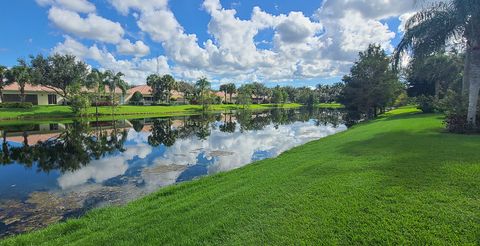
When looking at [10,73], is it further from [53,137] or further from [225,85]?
[225,85]

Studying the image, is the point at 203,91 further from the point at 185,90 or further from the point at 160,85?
the point at 185,90

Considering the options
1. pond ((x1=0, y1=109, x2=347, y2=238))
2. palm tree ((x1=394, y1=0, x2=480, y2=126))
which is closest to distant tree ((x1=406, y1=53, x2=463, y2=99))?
palm tree ((x1=394, y1=0, x2=480, y2=126))

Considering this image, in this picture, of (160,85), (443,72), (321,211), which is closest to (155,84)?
(160,85)

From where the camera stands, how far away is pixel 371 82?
4259cm

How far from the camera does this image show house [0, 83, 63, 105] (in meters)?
60.3

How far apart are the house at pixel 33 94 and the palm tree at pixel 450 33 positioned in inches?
2591

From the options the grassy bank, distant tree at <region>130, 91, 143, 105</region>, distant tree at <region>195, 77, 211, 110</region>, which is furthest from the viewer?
distant tree at <region>130, 91, 143, 105</region>

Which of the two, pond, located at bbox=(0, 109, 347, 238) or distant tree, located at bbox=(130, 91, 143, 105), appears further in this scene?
distant tree, located at bbox=(130, 91, 143, 105)

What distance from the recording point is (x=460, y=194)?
6.02 meters

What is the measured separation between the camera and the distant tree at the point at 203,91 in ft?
260

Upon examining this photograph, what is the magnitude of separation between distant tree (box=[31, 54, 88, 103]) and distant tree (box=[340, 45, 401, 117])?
51001mm

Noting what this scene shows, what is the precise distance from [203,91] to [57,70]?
3610cm

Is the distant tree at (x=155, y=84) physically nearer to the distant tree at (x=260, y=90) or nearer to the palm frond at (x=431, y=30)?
the distant tree at (x=260, y=90)

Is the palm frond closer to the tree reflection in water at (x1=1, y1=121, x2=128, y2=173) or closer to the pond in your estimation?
the pond
